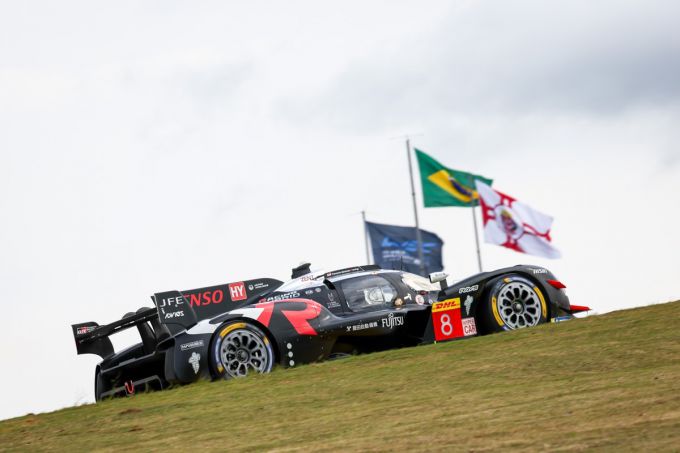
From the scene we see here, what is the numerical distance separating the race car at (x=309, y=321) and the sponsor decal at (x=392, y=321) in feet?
0.04

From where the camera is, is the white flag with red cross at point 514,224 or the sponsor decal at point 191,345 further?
the white flag with red cross at point 514,224

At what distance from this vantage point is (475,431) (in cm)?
772

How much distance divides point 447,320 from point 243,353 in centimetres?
275

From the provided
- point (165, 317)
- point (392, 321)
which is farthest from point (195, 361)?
point (392, 321)

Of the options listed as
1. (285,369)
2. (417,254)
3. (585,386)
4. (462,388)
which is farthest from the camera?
(417,254)

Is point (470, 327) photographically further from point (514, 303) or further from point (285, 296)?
point (285, 296)

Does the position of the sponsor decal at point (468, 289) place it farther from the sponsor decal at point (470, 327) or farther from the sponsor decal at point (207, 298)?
the sponsor decal at point (207, 298)

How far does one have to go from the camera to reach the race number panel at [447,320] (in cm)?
1370

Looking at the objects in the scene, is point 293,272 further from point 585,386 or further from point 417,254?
point 417,254

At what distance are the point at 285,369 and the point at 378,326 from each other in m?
1.94

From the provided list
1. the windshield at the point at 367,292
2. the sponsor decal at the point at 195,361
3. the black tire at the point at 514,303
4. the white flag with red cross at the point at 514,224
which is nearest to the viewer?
the sponsor decal at the point at 195,361

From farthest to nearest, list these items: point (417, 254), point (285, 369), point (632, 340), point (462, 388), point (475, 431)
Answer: point (417, 254)
point (285, 369)
point (632, 340)
point (462, 388)
point (475, 431)

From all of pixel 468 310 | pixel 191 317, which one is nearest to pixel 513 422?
pixel 468 310

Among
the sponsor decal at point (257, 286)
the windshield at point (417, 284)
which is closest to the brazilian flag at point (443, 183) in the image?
the windshield at point (417, 284)
